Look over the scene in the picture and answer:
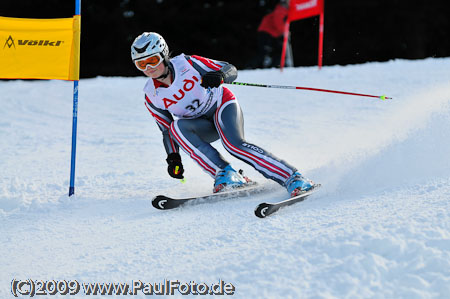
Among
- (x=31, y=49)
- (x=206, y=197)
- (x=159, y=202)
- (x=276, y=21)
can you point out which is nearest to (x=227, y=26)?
(x=276, y=21)

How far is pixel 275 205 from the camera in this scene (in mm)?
3199

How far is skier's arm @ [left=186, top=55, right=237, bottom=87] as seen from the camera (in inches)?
145

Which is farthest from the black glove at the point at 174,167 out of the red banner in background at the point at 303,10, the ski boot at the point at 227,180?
the red banner in background at the point at 303,10

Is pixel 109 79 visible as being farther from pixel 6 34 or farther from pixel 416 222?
pixel 416 222

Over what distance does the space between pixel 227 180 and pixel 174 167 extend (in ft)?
1.26

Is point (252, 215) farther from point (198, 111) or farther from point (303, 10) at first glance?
point (303, 10)

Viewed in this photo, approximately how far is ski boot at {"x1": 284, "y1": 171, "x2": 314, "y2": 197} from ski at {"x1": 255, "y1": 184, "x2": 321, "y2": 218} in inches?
1.1

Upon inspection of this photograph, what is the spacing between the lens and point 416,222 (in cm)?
260

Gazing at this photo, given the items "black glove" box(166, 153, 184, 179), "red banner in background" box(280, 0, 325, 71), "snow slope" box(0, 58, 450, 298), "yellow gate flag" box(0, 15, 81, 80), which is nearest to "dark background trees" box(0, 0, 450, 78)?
"red banner in background" box(280, 0, 325, 71)

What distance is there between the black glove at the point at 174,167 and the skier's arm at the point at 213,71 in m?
0.57

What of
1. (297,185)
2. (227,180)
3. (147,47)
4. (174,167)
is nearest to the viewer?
(297,185)

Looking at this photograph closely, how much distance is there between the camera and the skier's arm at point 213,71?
3.70 m

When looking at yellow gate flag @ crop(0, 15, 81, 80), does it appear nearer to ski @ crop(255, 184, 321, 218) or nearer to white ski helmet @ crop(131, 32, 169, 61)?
white ski helmet @ crop(131, 32, 169, 61)

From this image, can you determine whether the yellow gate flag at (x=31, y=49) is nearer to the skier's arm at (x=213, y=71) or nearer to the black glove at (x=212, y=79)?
the skier's arm at (x=213, y=71)
